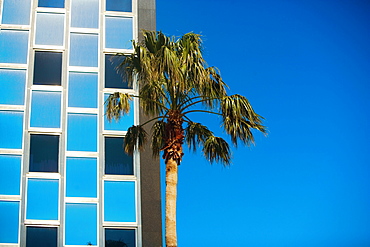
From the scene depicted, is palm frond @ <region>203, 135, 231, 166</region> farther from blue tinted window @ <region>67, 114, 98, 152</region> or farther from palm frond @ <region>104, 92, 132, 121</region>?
blue tinted window @ <region>67, 114, 98, 152</region>

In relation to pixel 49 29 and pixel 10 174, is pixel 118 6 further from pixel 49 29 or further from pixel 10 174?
pixel 10 174

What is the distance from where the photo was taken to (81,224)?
23.7m

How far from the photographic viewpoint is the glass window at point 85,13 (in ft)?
86.7

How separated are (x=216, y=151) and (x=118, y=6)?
8697mm

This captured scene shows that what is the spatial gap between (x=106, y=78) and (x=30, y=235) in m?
6.37

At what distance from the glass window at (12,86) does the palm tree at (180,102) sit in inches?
194

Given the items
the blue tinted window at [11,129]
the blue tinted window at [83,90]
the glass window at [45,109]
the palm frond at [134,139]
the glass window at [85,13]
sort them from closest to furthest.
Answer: the palm frond at [134,139], the blue tinted window at [11,129], the glass window at [45,109], the blue tinted window at [83,90], the glass window at [85,13]

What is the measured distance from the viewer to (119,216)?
24.0 m

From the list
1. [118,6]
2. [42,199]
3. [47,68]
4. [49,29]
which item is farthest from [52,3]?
[42,199]

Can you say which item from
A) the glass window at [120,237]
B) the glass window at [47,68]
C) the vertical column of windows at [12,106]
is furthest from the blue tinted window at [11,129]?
the glass window at [120,237]

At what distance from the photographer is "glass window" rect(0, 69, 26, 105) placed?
81.8ft

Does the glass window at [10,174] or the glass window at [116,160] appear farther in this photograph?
the glass window at [116,160]

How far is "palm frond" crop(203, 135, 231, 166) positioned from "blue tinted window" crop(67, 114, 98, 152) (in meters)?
5.14

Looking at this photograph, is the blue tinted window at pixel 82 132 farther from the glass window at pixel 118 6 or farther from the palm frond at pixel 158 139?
the glass window at pixel 118 6
